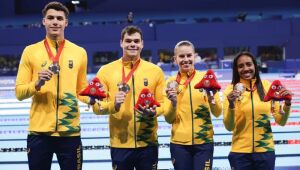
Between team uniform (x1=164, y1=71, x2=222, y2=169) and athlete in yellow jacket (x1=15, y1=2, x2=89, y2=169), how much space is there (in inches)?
25.2

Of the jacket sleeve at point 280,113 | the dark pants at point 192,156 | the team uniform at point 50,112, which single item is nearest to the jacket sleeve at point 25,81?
the team uniform at point 50,112

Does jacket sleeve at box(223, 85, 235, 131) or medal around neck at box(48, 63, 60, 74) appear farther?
jacket sleeve at box(223, 85, 235, 131)

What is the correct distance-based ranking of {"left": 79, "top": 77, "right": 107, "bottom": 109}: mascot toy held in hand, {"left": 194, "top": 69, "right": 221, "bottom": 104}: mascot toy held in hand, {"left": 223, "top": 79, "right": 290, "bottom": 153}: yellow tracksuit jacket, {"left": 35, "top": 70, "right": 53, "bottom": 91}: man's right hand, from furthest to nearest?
{"left": 223, "top": 79, "right": 290, "bottom": 153}: yellow tracksuit jacket → {"left": 194, "top": 69, "right": 221, "bottom": 104}: mascot toy held in hand → {"left": 79, "top": 77, "right": 107, "bottom": 109}: mascot toy held in hand → {"left": 35, "top": 70, "right": 53, "bottom": 91}: man's right hand

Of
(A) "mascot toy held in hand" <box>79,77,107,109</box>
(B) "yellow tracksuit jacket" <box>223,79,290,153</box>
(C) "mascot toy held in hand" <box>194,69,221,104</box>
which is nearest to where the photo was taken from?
(A) "mascot toy held in hand" <box>79,77,107,109</box>

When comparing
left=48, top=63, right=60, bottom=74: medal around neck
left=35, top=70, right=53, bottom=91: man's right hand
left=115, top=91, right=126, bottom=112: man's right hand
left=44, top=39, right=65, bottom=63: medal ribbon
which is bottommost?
left=115, top=91, right=126, bottom=112: man's right hand

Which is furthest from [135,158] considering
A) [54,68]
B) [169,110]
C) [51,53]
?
[51,53]

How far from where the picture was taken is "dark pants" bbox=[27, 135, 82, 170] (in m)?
2.43

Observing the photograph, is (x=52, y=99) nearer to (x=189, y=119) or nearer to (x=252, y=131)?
(x=189, y=119)

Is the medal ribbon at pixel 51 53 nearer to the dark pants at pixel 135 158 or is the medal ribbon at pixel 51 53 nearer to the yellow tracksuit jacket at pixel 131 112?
the yellow tracksuit jacket at pixel 131 112

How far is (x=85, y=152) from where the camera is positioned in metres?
4.66

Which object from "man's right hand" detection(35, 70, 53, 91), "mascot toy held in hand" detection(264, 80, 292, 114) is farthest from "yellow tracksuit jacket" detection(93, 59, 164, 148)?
"mascot toy held in hand" detection(264, 80, 292, 114)

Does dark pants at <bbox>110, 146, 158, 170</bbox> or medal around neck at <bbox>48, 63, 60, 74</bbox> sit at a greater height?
medal around neck at <bbox>48, 63, 60, 74</bbox>

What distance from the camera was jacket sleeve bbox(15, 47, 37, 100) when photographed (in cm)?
240

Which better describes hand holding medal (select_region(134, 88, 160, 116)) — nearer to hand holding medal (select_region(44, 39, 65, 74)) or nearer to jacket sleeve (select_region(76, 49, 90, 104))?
jacket sleeve (select_region(76, 49, 90, 104))
